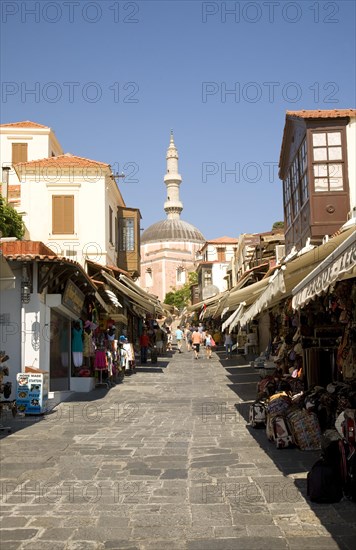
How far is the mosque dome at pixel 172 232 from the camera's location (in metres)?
102

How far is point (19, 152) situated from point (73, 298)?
20614 mm

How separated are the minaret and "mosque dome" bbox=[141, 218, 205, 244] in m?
Result: 3.06

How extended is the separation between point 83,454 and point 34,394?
13.0ft

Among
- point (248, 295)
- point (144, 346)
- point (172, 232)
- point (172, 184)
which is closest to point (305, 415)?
point (248, 295)

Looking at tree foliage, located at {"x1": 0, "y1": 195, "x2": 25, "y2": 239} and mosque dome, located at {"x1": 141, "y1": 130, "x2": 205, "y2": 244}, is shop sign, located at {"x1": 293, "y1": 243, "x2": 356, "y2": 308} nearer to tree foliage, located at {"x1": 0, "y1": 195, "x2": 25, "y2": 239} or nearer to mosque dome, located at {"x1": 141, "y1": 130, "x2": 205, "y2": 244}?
tree foliage, located at {"x1": 0, "y1": 195, "x2": 25, "y2": 239}

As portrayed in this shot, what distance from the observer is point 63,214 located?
2572 centimetres

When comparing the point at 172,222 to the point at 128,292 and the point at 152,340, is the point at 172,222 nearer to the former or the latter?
the point at 152,340

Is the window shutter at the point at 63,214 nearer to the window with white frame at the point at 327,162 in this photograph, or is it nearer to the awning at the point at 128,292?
the awning at the point at 128,292

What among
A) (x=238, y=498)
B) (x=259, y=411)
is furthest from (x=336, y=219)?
(x=238, y=498)

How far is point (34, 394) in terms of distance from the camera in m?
12.0

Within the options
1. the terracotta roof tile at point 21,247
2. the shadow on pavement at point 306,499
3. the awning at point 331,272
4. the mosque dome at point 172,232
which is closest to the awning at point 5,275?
the terracotta roof tile at point 21,247

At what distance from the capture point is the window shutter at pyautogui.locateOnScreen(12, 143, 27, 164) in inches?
1319

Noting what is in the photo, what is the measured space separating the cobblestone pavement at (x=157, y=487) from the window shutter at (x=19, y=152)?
78.3 feet

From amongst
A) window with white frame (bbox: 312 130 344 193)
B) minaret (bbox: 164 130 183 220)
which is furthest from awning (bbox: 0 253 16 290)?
minaret (bbox: 164 130 183 220)
